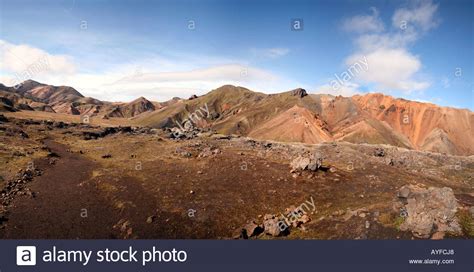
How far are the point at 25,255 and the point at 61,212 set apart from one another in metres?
11.4

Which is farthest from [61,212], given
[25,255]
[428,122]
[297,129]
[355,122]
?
[428,122]

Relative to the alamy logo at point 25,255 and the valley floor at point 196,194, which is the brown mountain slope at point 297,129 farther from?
the alamy logo at point 25,255

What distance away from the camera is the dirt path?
2767 centimetres

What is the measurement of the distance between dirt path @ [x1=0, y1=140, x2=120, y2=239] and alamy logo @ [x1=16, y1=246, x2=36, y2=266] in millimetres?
5330

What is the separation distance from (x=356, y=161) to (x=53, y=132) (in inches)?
3317

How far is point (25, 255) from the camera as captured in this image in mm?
21219

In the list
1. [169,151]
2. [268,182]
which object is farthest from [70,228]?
[169,151]

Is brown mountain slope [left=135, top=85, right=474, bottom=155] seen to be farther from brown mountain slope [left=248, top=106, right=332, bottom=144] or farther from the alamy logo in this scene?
the alamy logo

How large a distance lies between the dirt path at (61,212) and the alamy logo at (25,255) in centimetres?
533

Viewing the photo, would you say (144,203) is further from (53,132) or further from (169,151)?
(53,132)

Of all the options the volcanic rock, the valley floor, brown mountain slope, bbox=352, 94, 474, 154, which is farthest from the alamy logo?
brown mountain slope, bbox=352, 94, 474, 154

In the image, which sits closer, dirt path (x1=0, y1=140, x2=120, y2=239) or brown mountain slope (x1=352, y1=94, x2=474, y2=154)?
dirt path (x1=0, y1=140, x2=120, y2=239)

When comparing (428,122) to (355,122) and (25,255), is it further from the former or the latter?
(25,255)

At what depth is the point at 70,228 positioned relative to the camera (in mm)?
28422
